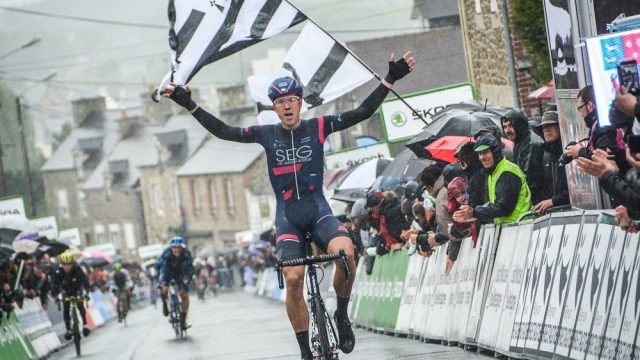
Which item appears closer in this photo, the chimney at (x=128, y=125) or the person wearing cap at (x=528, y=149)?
the person wearing cap at (x=528, y=149)

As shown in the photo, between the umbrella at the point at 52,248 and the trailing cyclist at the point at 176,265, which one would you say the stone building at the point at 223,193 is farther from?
the trailing cyclist at the point at 176,265

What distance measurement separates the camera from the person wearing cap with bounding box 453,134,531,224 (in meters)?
12.2

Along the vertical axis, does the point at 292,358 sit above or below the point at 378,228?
below

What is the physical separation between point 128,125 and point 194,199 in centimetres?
1621

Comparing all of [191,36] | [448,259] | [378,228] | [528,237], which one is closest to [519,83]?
[378,228]

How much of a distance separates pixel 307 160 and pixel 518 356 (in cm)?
250

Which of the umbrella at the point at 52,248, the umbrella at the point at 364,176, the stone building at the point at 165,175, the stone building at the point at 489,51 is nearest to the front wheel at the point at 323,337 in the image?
the umbrella at the point at 364,176

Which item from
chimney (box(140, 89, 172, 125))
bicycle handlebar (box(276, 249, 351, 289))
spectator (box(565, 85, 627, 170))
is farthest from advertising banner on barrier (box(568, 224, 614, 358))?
chimney (box(140, 89, 172, 125))

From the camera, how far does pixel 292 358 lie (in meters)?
14.1

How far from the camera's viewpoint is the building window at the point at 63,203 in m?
112

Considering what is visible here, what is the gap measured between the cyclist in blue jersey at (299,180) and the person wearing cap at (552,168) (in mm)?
2325

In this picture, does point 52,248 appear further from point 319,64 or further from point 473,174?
point 473,174

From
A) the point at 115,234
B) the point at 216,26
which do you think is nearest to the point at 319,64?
the point at 216,26

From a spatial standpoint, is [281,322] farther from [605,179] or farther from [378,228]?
[605,179]
